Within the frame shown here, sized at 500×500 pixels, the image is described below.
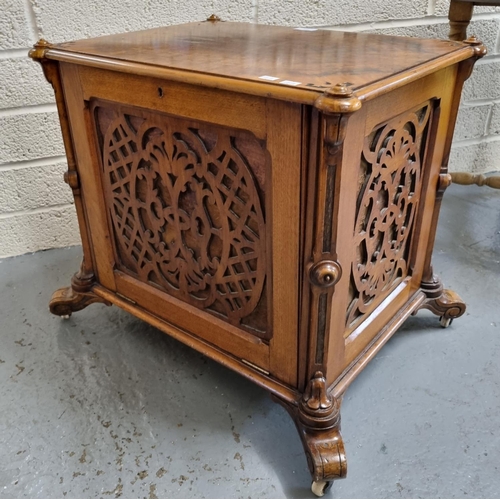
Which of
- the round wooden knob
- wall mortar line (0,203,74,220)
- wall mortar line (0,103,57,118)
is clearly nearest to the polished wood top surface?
the round wooden knob

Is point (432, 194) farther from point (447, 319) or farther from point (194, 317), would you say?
point (194, 317)

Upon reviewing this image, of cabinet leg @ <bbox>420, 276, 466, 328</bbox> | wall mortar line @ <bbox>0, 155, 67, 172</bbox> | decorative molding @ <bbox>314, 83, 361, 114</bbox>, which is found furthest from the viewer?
wall mortar line @ <bbox>0, 155, 67, 172</bbox>

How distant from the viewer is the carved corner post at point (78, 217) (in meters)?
1.02

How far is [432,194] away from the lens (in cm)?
111

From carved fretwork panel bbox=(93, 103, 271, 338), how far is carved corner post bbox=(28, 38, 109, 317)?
9 centimetres

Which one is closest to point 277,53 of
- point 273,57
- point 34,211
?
point 273,57

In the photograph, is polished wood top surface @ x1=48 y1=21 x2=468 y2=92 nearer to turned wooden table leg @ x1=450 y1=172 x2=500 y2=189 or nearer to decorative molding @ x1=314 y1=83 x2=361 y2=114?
decorative molding @ x1=314 y1=83 x2=361 y2=114

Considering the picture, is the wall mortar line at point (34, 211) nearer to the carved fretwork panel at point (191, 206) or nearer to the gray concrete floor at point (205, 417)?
the gray concrete floor at point (205, 417)

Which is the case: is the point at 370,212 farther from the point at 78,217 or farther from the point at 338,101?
the point at 78,217

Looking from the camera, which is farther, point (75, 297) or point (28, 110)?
point (28, 110)

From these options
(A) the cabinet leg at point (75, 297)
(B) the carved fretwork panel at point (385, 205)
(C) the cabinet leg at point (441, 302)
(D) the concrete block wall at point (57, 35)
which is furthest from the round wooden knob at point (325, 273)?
(D) the concrete block wall at point (57, 35)

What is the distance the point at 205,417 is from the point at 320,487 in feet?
0.89

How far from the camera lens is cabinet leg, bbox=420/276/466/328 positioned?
1.23 m

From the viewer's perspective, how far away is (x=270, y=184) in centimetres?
81
